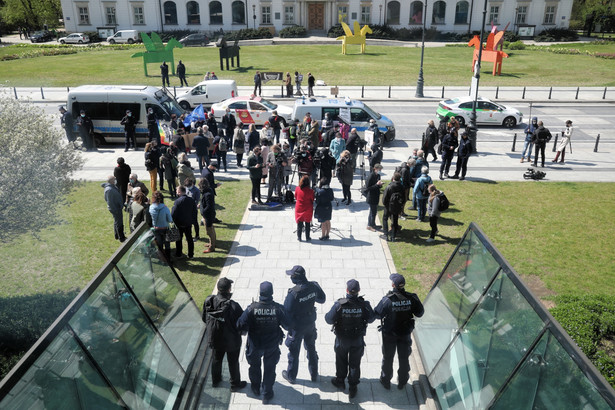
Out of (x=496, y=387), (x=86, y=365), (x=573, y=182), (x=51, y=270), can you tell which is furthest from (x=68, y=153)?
(x=573, y=182)

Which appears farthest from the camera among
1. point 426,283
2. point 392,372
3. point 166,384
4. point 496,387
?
point 426,283

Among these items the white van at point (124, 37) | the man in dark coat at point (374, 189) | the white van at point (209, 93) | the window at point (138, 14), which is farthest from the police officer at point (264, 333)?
the window at point (138, 14)

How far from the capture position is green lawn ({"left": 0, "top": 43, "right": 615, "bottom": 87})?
37.4m

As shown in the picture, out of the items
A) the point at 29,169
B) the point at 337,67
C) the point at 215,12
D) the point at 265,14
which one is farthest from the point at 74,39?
the point at 29,169

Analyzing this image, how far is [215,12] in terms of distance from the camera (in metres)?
68.9

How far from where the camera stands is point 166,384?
6.39m

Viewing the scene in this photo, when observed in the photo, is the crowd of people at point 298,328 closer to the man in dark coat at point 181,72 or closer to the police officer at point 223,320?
the police officer at point 223,320

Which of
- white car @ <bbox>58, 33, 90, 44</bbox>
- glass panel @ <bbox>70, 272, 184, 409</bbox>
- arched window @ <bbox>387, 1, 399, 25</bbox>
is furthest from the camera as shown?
arched window @ <bbox>387, 1, 399, 25</bbox>

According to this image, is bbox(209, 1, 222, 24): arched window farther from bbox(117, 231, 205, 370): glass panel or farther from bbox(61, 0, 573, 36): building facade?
bbox(117, 231, 205, 370): glass panel

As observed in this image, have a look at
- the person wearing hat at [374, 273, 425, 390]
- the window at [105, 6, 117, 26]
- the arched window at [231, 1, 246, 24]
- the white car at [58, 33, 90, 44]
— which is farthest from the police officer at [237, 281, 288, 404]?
the window at [105, 6, 117, 26]

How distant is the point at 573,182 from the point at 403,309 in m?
12.7

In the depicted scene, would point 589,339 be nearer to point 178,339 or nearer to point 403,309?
point 403,309

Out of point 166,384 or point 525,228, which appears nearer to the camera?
point 166,384

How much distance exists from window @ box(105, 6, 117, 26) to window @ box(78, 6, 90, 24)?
245cm
